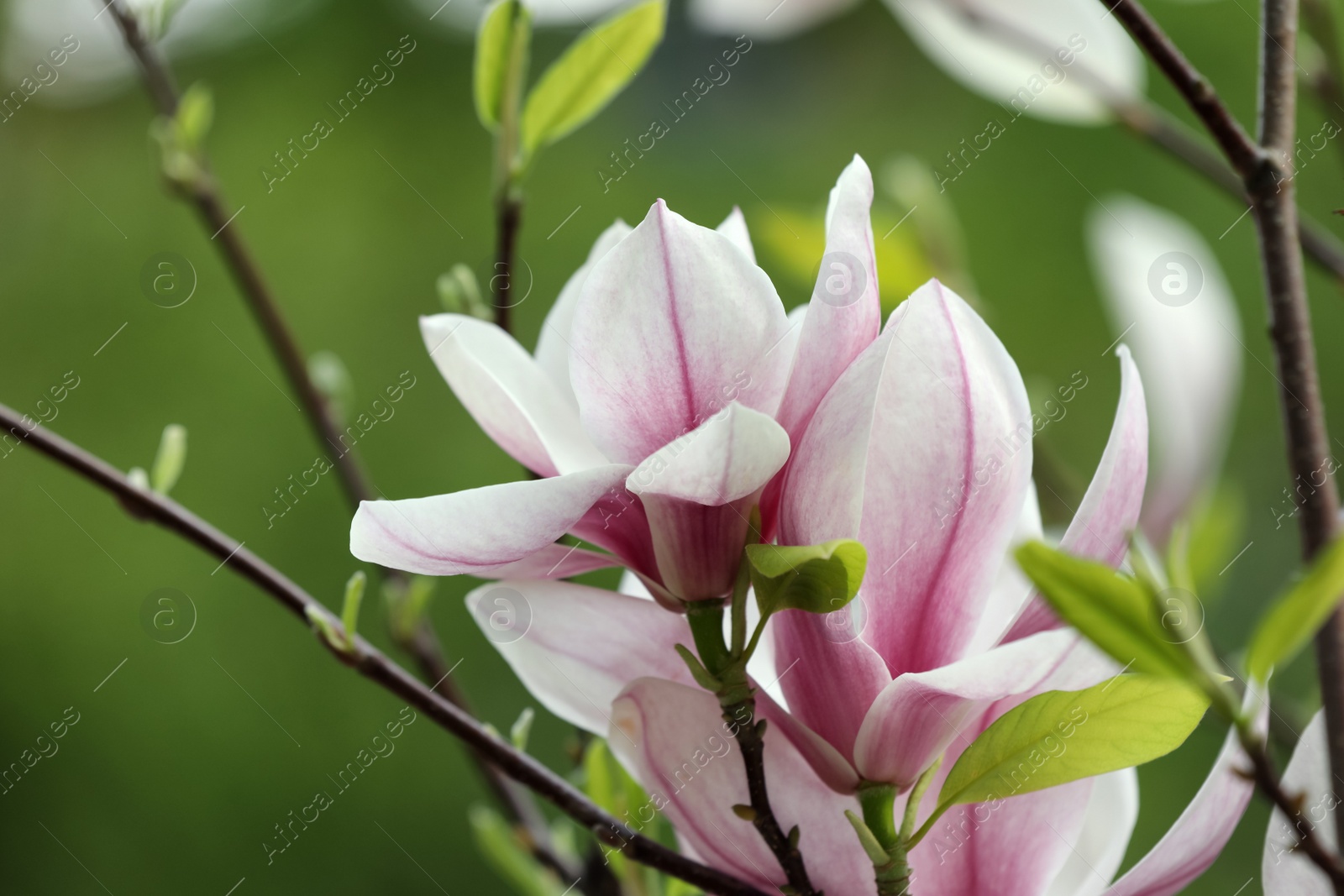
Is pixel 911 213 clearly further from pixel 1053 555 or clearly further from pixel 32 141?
pixel 32 141

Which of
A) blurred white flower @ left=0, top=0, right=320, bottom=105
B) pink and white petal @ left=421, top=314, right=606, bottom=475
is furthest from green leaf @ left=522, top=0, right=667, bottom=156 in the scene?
blurred white flower @ left=0, top=0, right=320, bottom=105

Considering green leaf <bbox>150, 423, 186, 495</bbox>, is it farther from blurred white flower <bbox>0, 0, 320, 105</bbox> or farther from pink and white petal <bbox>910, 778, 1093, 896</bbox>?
blurred white flower <bbox>0, 0, 320, 105</bbox>

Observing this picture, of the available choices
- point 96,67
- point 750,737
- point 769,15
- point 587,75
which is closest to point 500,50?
point 587,75

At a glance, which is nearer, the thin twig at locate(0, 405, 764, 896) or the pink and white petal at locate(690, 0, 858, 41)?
the thin twig at locate(0, 405, 764, 896)

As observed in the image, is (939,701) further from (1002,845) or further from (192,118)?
(192,118)

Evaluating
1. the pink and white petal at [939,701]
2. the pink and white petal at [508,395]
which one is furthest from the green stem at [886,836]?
the pink and white petal at [508,395]

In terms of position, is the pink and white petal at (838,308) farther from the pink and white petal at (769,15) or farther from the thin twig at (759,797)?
the pink and white petal at (769,15)

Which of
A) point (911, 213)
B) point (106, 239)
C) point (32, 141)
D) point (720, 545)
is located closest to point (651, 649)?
point (720, 545)
